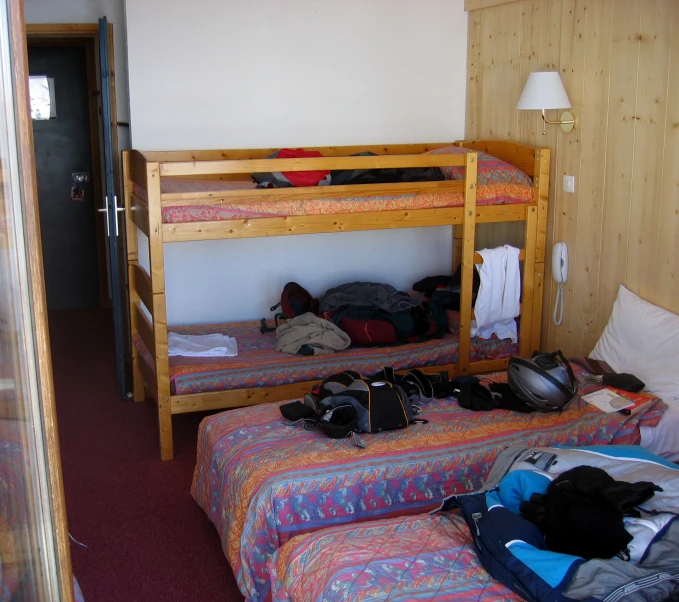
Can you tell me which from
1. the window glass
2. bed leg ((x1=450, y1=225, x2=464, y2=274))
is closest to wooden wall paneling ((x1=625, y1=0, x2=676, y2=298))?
bed leg ((x1=450, y1=225, x2=464, y2=274))

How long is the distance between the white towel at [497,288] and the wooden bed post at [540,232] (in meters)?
0.12

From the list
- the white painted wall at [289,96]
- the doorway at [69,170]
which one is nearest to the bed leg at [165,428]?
the white painted wall at [289,96]

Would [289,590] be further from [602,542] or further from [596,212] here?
[596,212]

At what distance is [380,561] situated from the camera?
2.17m

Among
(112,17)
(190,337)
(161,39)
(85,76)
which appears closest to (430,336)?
(190,337)

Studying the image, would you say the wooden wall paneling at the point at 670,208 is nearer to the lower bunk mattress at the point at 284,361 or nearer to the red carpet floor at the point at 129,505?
the lower bunk mattress at the point at 284,361

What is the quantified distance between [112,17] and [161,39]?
552mm

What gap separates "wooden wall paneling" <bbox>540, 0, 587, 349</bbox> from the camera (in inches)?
153

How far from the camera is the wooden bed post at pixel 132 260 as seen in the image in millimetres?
4254

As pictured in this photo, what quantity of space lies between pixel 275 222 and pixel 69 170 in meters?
3.63

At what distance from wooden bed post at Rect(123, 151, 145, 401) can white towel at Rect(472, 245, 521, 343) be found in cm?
188

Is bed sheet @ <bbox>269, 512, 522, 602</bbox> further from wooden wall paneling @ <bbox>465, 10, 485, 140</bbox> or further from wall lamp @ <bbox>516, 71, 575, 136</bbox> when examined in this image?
wooden wall paneling @ <bbox>465, 10, 485, 140</bbox>

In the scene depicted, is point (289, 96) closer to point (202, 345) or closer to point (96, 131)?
point (202, 345)

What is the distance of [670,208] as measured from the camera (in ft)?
11.1
